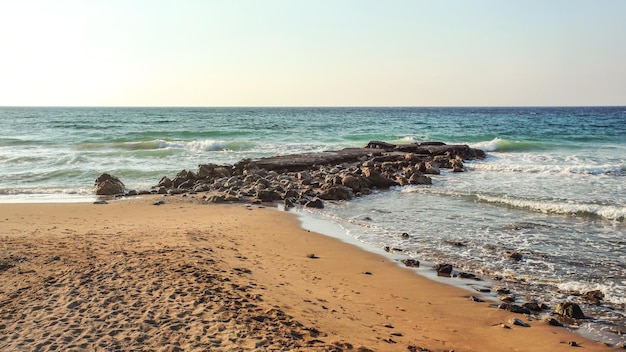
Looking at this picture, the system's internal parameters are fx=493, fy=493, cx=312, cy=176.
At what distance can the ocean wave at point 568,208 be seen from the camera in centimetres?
1139

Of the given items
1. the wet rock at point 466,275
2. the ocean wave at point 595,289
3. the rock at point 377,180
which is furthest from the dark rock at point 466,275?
the rock at point 377,180

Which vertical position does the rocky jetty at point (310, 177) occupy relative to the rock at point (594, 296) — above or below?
above

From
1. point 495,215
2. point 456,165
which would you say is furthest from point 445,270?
point 456,165

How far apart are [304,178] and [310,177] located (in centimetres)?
36

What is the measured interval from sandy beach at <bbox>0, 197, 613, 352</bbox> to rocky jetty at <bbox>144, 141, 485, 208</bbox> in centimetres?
460

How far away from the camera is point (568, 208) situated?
12.0 metres

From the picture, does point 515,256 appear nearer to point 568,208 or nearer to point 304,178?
point 568,208

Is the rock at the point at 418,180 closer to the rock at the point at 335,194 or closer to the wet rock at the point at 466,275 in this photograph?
the rock at the point at 335,194

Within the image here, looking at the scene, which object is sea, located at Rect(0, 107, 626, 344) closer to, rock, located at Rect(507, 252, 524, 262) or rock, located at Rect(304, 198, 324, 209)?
rock, located at Rect(507, 252, 524, 262)

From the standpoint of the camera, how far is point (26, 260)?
23.1 ft

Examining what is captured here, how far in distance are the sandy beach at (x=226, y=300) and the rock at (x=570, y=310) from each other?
0.43m

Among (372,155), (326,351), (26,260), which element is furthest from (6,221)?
(372,155)

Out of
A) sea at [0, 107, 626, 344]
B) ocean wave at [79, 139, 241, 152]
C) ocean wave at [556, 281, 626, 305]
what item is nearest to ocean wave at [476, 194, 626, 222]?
sea at [0, 107, 626, 344]

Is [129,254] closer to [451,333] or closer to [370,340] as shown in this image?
[370,340]
